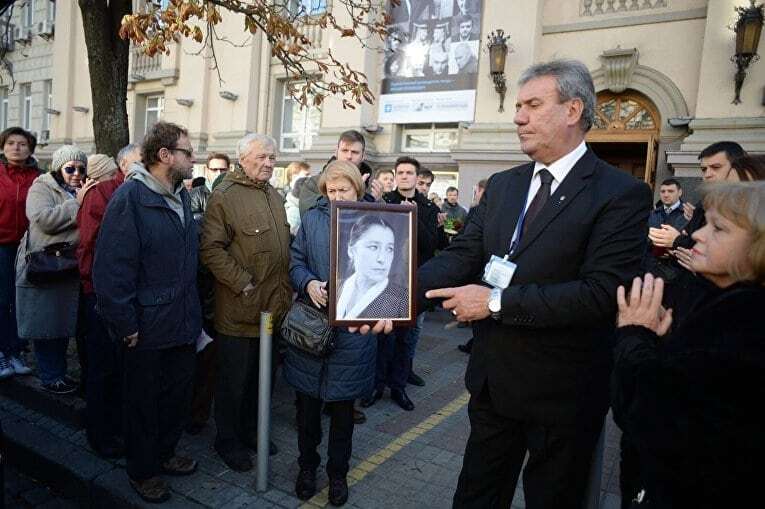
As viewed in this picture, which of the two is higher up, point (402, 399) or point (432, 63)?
point (432, 63)

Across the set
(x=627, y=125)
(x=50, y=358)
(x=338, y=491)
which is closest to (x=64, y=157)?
(x=50, y=358)

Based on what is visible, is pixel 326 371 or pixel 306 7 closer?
pixel 326 371

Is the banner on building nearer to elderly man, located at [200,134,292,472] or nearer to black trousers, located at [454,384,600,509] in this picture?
elderly man, located at [200,134,292,472]

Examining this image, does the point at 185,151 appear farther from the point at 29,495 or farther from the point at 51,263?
the point at 29,495

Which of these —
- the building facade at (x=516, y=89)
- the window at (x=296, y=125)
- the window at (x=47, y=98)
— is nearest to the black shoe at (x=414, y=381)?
the building facade at (x=516, y=89)

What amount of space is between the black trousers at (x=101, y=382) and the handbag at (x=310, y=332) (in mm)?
1391

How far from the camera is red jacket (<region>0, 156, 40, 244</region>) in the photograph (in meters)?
4.74

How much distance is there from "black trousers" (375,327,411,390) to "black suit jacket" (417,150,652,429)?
245 centimetres

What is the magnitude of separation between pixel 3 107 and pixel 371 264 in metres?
26.0

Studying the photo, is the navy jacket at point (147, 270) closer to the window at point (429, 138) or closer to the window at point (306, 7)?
the window at point (306, 7)

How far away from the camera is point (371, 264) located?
92.7 inches

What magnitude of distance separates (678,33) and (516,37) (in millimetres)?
2961

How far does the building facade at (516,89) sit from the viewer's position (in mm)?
8766

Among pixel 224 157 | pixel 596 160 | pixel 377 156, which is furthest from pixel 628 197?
pixel 377 156
